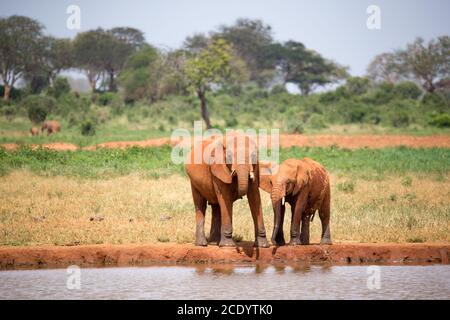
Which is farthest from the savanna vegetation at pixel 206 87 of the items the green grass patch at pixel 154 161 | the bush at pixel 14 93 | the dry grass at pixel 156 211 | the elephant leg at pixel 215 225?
the elephant leg at pixel 215 225

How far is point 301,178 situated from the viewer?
13.6m

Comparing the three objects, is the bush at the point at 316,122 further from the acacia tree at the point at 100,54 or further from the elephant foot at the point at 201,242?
the acacia tree at the point at 100,54

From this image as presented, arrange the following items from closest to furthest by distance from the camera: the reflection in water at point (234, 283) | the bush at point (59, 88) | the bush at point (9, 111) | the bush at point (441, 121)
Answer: the reflection in water at point (234, 283) < the bush at point (441, 121) < the bush at point (9, 111) < the bush at point (59, 88)

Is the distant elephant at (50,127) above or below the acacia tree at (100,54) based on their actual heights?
below

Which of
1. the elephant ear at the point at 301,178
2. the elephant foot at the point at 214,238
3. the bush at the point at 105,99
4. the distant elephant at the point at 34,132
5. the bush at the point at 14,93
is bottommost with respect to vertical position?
the elephant foot at the point at 214,238

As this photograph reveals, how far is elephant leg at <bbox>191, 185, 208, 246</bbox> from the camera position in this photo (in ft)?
46.1

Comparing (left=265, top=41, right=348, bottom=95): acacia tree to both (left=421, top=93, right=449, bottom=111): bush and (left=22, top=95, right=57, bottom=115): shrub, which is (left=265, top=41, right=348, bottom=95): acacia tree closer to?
(left=421, top=93, right=449, bottom=111): bush

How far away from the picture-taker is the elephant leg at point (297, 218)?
539 inches

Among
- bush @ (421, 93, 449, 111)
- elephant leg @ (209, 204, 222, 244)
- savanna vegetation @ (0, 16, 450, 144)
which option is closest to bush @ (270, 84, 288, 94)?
savanna vegetation @ (0, 16, 450, 144)

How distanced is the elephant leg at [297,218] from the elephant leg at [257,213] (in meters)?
0.41

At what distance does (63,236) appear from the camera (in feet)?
49.4
